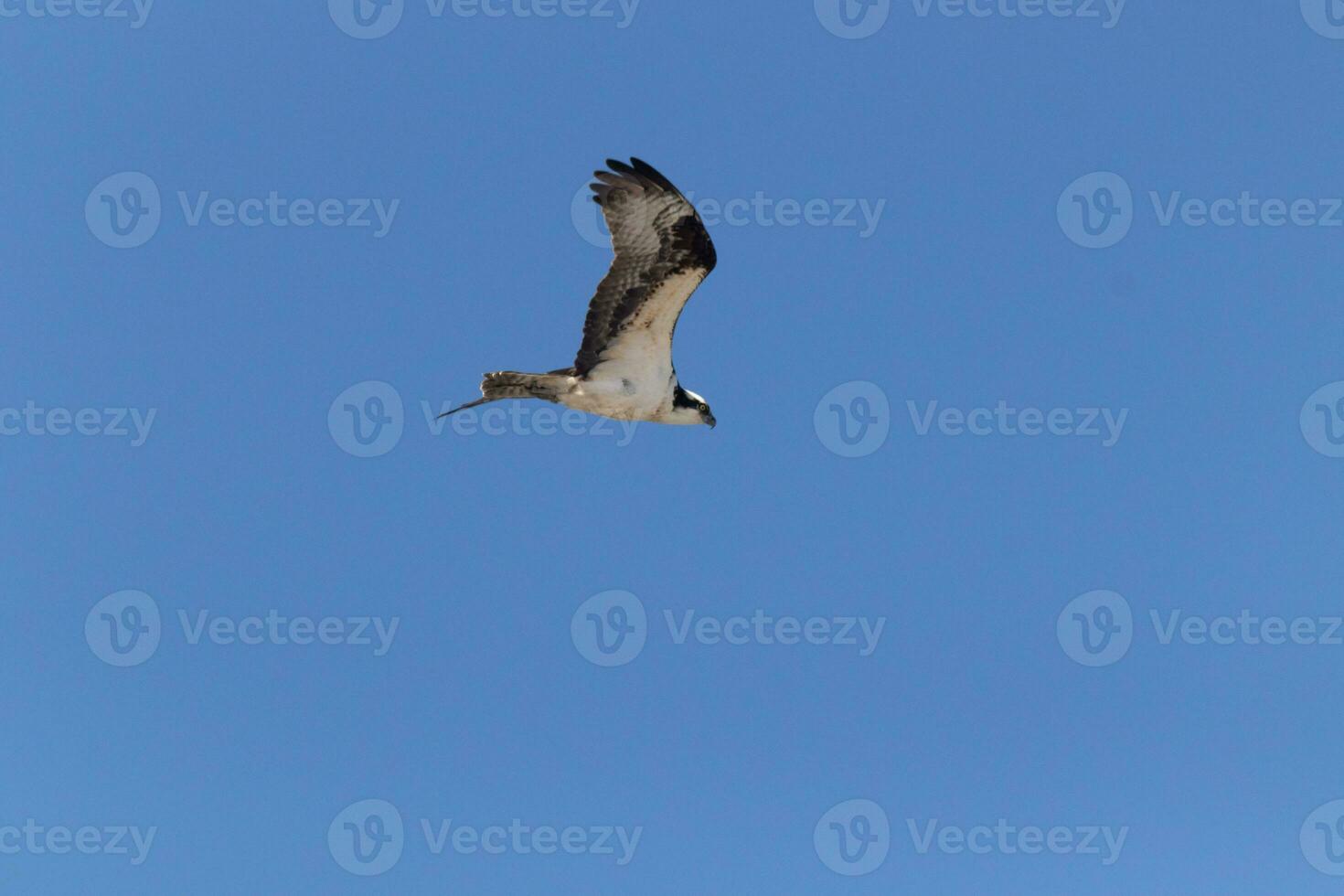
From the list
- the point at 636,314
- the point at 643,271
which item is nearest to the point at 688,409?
the point at 636,314

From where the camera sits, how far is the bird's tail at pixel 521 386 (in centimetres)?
2409

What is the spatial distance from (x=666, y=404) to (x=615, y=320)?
1454 mm

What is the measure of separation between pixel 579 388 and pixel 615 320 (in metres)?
1.00

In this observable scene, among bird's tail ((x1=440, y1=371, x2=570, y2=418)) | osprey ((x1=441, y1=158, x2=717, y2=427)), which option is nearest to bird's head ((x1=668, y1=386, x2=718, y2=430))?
osprey ((x1=441, y1=158, x2=717, y2=427))

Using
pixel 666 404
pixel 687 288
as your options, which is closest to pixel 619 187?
pixel 687 288

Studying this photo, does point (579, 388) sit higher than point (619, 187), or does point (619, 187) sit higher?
point (619, 187)

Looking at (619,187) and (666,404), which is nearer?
(619,187)

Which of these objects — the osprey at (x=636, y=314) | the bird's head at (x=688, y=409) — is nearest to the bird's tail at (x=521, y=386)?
the osprey at (x=636, y=314)

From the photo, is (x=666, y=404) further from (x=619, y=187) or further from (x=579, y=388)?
(x=619, y=187)

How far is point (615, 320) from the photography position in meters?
24.7

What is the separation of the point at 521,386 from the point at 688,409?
2473mm

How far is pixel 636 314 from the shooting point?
2453cm

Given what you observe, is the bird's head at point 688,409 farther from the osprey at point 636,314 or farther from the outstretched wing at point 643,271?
the outstretched wing at point 643,271

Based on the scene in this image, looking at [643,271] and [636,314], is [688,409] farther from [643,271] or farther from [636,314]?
[643,271]
